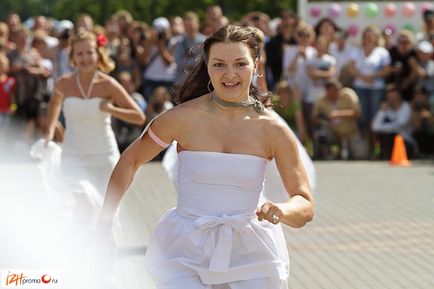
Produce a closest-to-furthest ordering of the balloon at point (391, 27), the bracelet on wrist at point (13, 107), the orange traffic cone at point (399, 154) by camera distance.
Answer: the orange traffic cone at point (399, 154) < the bracelet on wrist at point (13, 107) < the balloon at point (391, 27)

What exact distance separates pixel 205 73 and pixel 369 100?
13557 mm

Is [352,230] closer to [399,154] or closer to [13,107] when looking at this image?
[399,154]

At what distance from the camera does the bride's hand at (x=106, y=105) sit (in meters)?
9.35

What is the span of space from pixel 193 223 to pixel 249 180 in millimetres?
329

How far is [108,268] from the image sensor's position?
7.63 metres

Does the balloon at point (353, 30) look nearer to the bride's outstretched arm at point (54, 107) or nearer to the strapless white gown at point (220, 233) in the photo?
the bride's outstretched arm at point (54, 107)

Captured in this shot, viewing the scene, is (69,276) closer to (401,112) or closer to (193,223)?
(193,223)

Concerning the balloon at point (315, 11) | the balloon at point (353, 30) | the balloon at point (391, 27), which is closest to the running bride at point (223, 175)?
the balloon at point (315, 11)

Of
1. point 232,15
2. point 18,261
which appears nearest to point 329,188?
point 18,261

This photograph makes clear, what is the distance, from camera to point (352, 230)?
11648 millimetres

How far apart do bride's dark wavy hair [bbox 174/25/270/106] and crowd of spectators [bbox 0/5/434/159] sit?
1239 cm

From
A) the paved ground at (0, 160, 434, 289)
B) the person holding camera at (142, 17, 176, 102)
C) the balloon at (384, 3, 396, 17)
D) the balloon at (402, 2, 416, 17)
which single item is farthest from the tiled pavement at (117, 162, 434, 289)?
the balloon at (402, 2, 416, 17)

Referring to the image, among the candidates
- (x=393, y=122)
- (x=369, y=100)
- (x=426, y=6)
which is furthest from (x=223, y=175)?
(x=426, y=6)

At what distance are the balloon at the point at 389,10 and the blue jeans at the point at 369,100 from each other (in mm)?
3830
